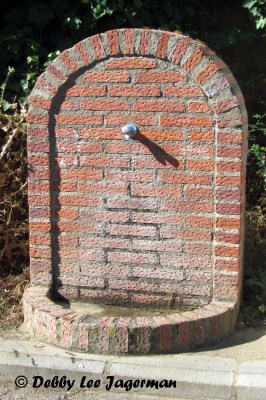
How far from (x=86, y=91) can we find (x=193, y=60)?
79 centimetres

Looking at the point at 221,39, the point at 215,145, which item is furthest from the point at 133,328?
the point at 221,39

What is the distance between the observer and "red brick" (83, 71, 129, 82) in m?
4.40

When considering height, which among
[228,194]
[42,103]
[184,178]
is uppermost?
[42,103]

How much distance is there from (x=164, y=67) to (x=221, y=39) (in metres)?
2.26

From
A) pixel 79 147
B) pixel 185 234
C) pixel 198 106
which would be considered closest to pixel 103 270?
pixel 185 234

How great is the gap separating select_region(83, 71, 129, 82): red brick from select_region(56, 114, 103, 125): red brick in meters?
0.26

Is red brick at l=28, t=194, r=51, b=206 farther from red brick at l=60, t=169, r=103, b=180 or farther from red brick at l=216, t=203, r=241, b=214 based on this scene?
red brick at l=216, t=203, r=241, b=214

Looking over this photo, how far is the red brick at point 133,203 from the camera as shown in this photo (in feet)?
14.9

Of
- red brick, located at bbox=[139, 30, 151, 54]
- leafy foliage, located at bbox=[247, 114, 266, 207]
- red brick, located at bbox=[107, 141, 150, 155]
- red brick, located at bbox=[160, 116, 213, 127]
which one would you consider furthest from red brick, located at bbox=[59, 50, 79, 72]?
leafy foliage, located at bbox=[247, 114, 266, 207]

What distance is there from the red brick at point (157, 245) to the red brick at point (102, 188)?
0.39 meters

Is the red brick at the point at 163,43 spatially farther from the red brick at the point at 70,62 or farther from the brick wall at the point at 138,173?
the red brick at the point at 70,62

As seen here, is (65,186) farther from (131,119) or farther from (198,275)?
(198,275)

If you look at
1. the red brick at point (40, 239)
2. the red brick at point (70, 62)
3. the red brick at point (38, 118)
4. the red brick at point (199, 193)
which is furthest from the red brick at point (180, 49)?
the red brick at point (40, 239)

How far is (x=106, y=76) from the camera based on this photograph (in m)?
4.43
